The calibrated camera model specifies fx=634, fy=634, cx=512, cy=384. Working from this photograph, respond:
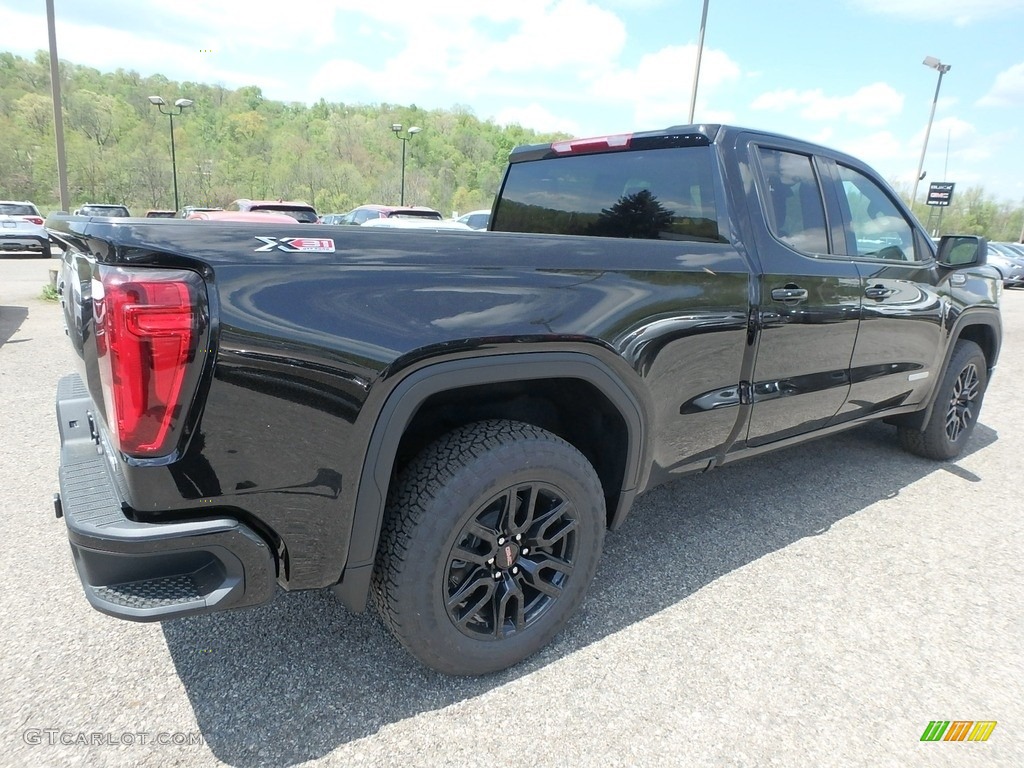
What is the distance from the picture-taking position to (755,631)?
2.47 m

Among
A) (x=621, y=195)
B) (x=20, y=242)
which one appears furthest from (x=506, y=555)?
(x=20, y=242)

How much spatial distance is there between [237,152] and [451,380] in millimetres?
82604

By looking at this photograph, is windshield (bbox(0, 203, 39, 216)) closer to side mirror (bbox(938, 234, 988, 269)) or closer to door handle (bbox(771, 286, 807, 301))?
door handle (bbox(771, 286, 807, 301))

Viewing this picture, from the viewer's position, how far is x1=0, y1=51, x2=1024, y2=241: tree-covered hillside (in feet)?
174

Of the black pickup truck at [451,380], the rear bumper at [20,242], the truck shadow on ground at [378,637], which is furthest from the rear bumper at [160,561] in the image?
the rear bumper at [20,242]

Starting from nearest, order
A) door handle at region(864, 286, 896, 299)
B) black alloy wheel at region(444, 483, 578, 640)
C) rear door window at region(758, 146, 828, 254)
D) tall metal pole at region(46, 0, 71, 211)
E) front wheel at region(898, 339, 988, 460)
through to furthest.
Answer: black alloy wheel at region(444, 483, 578, 640)
rear door window at region(758, 146, 828, 254)
door handle at region(864, 286, 896, 299)
front wheel at region(898, 339, 988, 460)
tall metal pole at region(46, 0, 71, 211)

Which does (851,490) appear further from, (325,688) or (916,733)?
(325,688)

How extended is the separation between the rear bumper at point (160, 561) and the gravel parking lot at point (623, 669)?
1.86ft

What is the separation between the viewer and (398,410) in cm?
175

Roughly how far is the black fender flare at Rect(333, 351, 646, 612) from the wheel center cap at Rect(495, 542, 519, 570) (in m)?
0.44

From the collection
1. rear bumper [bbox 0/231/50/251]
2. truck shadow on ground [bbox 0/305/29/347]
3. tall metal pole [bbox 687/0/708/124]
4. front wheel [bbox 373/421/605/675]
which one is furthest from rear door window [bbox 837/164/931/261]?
rear bumper [bbox 0/231/50/251]

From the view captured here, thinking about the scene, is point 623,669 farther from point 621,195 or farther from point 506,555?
point 621,195

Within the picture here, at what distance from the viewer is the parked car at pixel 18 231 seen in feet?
57.4

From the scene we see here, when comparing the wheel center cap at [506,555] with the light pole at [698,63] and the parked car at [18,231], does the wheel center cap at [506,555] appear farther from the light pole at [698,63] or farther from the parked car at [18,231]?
the parked car at [18,231]
